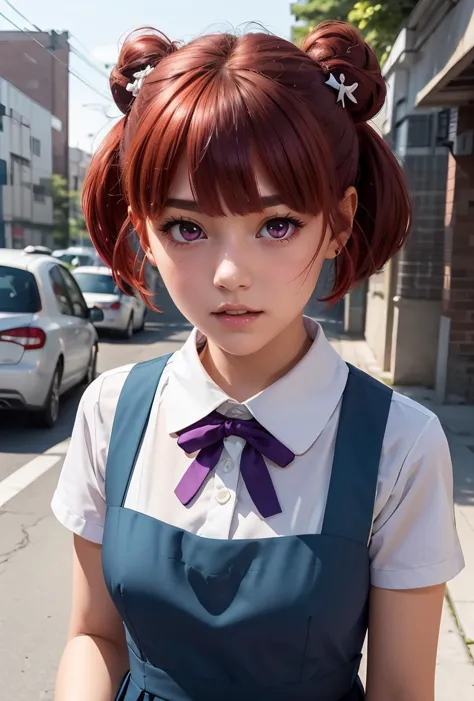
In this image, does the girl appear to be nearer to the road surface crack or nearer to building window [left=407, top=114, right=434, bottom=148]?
the road surface crack

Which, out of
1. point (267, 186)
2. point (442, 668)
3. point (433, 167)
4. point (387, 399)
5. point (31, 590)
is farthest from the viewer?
point (433, 167)

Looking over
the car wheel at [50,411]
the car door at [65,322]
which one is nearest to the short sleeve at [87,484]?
the car wheel at [50,411]

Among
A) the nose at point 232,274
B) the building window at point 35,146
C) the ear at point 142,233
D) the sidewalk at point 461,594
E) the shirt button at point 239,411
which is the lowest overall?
the sidewalk at point 461,594

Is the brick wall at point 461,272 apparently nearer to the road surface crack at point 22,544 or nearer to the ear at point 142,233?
the road surface crack at point 22,544

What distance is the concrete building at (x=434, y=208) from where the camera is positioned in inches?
303

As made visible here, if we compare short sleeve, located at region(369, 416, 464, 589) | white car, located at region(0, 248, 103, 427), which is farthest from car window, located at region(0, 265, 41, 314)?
short sleeve, located at region(369, 416, 464, 589)

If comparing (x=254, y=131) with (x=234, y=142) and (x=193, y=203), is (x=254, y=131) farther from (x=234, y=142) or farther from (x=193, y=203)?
(x=193, y=203)

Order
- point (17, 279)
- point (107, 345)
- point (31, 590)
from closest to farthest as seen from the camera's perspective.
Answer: point (31, 590) → point (17, 279) → point (107, 345)

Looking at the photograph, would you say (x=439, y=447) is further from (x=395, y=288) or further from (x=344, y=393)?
(x=395, y=288)

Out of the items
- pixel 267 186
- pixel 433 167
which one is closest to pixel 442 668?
pixel 267 186

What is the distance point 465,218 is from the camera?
27.6 ft

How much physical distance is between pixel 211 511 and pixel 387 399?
351 millimetres

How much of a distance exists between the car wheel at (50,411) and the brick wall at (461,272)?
4.27 m

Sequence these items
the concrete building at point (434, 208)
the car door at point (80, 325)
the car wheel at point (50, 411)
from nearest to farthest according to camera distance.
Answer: the car wheel at point (50, 411), the concrete building at point (434, 208), the car door at point (80, 325)
